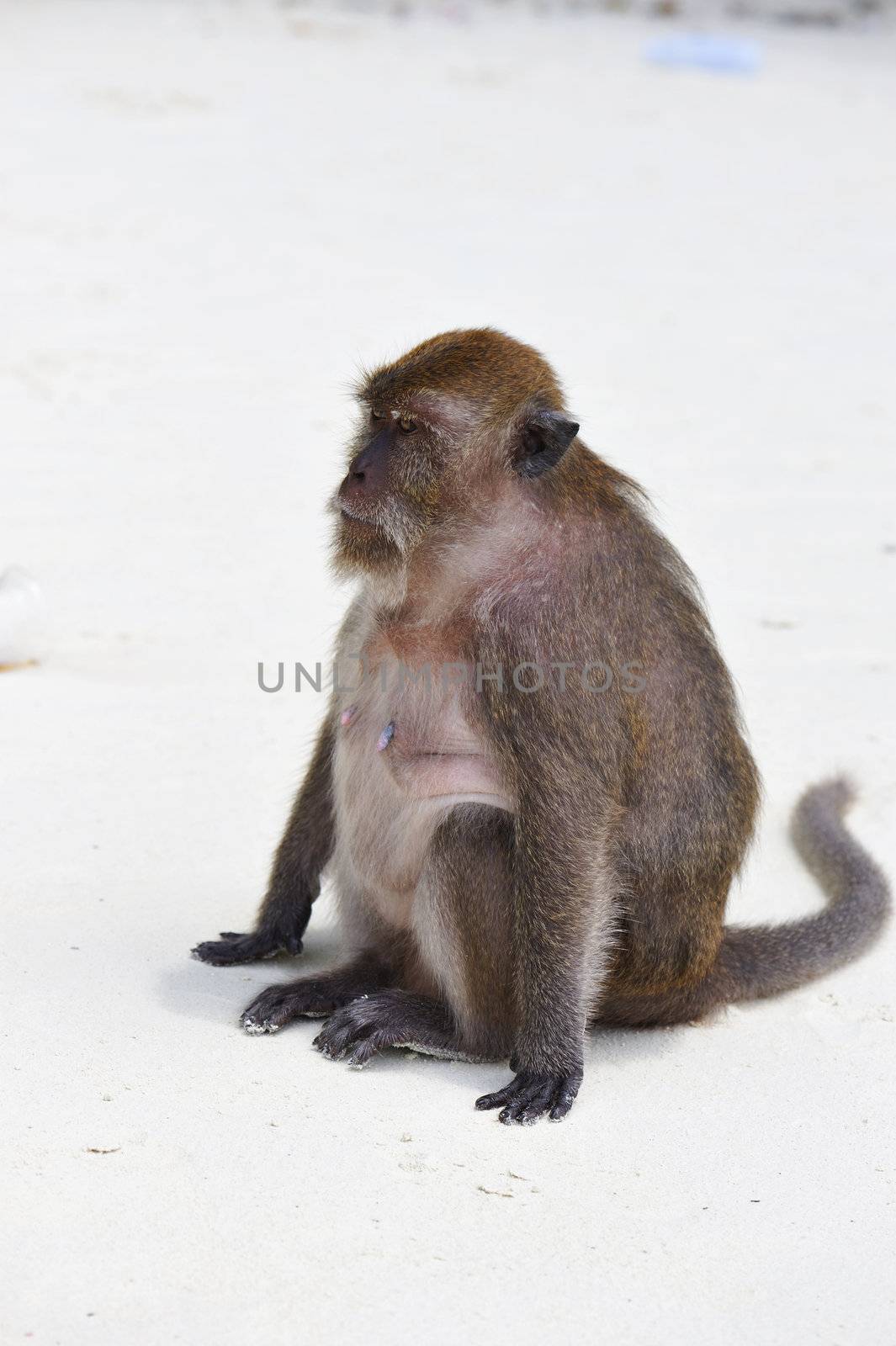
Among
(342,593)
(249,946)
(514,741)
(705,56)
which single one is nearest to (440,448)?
(514,741)

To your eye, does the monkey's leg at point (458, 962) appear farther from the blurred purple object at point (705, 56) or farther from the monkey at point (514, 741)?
the blurred purple object at point (705, 56)

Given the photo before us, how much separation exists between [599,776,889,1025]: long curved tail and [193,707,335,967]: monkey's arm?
2.48 feet

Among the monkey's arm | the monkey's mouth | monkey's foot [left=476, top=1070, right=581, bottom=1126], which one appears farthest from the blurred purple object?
monkey's foot [left=476, top=1070, right=581, bottom=1126]

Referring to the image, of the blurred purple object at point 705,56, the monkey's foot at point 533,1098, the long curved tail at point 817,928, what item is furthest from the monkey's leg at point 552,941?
the blurred purple object at point 705,56

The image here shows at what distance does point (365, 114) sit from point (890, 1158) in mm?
9342

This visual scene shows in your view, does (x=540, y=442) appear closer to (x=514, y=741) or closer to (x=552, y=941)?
(x=514, y=741)

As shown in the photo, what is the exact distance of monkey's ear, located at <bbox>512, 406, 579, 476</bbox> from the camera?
3.59 m

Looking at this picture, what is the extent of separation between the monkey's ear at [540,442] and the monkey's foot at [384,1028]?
1.14 m

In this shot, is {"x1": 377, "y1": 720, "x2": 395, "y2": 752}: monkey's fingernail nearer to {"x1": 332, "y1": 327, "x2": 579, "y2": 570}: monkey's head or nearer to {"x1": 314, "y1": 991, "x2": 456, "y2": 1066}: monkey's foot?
{"x1": 332, "y1": 327, "x2": 579, "y2": 570}: monkey's head

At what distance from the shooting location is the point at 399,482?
363 centimetres

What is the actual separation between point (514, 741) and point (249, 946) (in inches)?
38.2

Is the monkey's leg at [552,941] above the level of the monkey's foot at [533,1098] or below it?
above

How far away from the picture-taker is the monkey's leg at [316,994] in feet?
12.5

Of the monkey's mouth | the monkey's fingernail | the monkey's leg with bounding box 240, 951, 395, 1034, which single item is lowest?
the monkey's leg with bounding box 240, 951, 395, 1034
